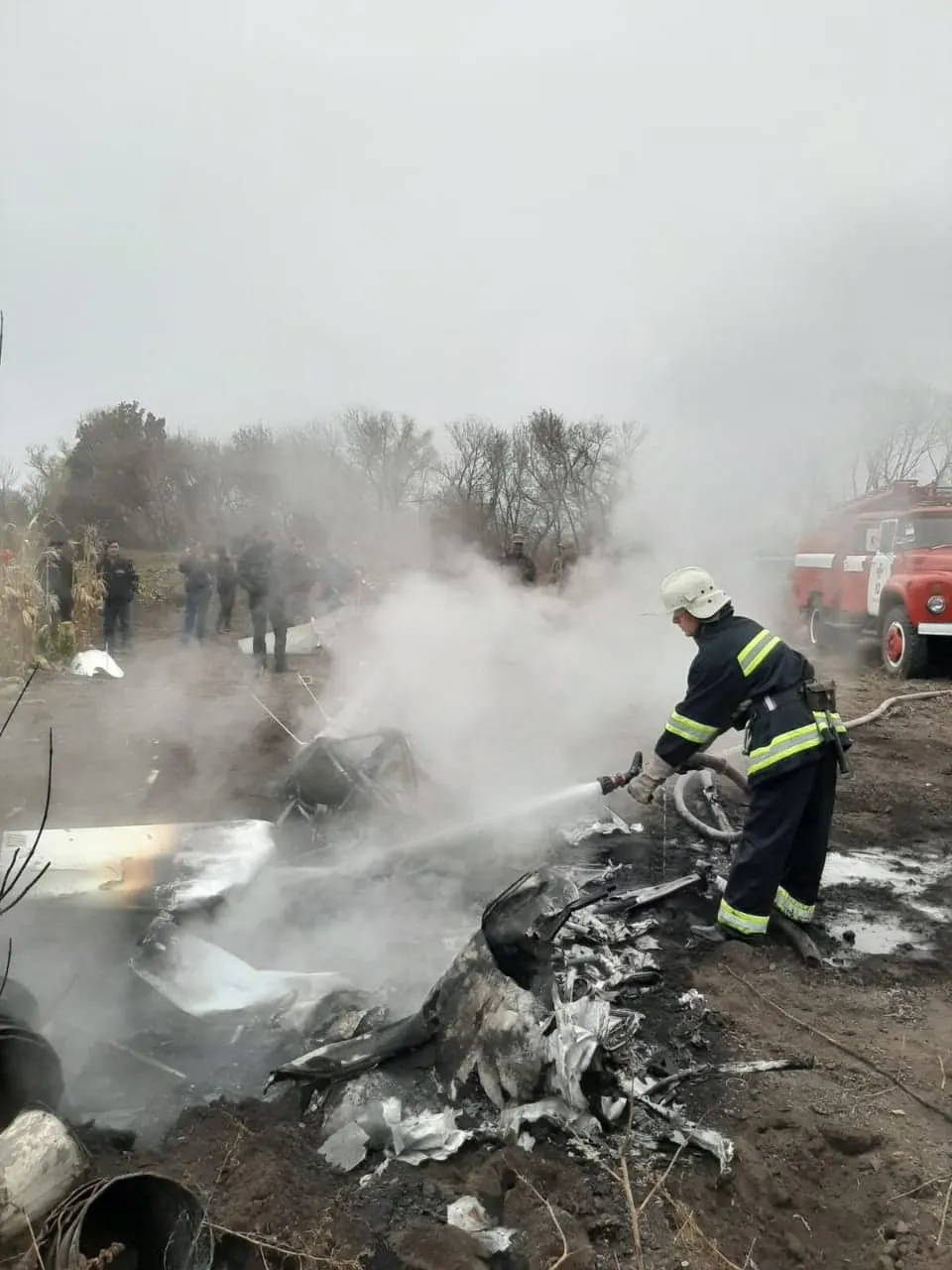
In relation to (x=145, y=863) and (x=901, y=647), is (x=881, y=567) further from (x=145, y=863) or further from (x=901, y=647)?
(x=145, y=863)

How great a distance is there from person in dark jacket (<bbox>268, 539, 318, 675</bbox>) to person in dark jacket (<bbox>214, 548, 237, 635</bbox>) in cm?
245

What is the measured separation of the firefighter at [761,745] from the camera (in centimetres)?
390

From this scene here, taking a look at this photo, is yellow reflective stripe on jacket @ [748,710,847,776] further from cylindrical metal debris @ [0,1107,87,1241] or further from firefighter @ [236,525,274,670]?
firefighter @ [236,525,274,670]

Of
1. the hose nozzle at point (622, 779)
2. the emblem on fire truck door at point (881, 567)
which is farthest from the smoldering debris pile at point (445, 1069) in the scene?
the emblem on fire truck door at point (881, 567)

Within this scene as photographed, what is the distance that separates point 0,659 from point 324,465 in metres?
4.68

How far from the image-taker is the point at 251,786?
6.28 metres

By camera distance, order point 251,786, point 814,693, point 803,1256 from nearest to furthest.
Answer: point 803,1256, point 814,693, point 251,786

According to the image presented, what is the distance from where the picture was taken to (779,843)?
12.7 feet

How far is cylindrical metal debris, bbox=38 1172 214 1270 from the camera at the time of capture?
7.30ft

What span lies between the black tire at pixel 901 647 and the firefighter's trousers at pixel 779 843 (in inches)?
303

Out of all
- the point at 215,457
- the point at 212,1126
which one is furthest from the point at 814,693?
the point at 215,457

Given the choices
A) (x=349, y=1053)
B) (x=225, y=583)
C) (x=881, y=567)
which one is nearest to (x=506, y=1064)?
(x=349, y=1053)

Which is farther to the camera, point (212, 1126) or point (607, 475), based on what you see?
point (607, 475)

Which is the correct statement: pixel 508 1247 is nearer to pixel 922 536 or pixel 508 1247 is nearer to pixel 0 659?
pixel 0 659
